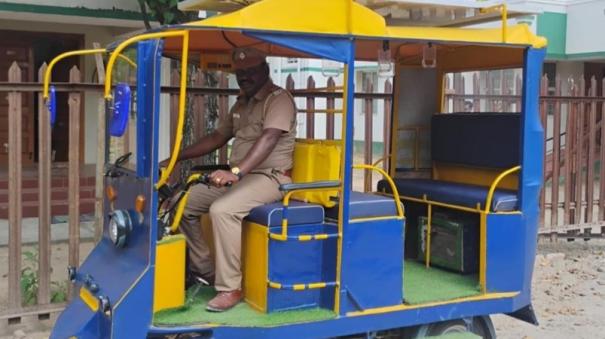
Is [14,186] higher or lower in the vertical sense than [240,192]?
lower

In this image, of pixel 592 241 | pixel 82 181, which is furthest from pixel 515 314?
pixel 82 181

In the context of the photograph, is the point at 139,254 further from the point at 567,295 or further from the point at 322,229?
the point at 567,295

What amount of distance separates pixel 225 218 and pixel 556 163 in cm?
581

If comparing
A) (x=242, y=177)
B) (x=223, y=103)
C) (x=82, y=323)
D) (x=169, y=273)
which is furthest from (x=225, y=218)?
(x=223, y=103)

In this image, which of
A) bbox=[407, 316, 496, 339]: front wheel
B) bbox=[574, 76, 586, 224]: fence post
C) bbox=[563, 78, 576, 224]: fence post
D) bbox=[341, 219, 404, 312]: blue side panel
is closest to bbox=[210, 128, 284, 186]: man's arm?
bbox=[341, 219, 404, 312]: blue side panel

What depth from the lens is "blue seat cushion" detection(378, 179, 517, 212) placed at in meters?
4.53

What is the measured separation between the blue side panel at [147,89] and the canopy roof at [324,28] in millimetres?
152

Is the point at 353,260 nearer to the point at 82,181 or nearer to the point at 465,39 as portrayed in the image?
the point at 465,39

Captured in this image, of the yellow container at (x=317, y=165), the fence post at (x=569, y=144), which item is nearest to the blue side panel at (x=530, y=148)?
the yellow container at (x=317, y=165)

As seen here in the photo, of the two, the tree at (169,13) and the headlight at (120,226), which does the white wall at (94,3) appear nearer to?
the tree at (169,13)

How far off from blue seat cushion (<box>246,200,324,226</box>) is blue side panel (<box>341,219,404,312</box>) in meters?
0.20

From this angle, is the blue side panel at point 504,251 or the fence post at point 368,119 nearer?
the blue side panel at point 504,251

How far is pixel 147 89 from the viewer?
11.7 ft

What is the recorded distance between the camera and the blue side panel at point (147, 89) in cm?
354
